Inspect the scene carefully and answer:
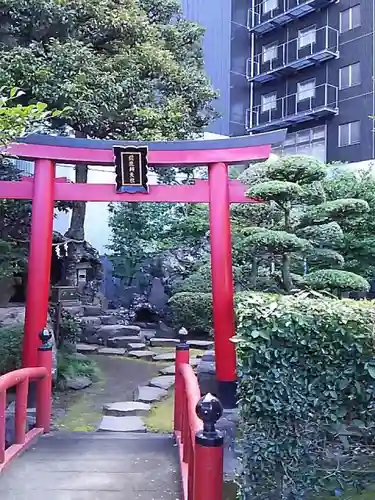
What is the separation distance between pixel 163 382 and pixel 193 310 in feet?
13.7

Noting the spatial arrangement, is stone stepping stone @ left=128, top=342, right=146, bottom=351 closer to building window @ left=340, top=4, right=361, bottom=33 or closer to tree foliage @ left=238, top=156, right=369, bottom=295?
tree foliage @ left=238, top=156, right=369, bottom=295

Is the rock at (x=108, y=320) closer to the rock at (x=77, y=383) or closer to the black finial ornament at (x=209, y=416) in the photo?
the rock at (x=77, y=383)

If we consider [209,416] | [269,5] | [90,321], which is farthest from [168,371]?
[269,5]

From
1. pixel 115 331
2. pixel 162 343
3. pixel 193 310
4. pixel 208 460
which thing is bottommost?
pixel 162 343

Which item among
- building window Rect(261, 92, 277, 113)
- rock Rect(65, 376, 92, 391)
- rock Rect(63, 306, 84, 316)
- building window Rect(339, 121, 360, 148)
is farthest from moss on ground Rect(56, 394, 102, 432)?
building window Rect(261, 92, 277, 113)

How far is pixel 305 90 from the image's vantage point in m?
19.7

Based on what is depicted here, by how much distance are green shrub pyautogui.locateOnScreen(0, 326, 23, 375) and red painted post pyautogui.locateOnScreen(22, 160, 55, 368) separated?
694 millimetres

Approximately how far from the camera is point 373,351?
2.85 m

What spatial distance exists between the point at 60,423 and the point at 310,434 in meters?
4.24

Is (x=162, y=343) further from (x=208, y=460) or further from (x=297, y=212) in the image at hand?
(x=208, y=460)

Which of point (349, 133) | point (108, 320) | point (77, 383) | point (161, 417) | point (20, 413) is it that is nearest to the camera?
point (20, 413)

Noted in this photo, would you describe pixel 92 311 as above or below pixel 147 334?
above

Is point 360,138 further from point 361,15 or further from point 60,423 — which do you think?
point 60,423

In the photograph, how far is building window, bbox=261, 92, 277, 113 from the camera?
68.6 ft
